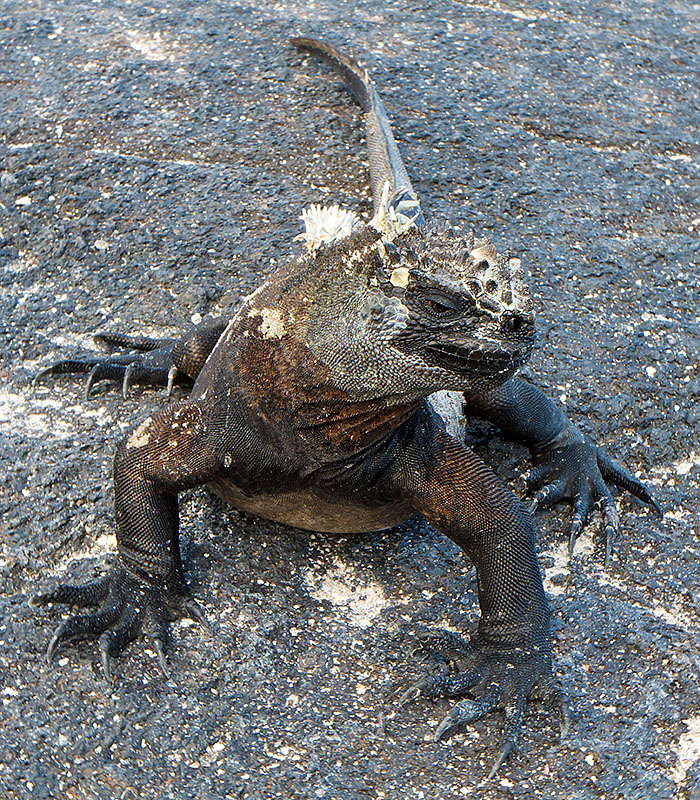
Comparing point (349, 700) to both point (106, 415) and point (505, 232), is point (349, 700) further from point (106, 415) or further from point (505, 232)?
point (505, 232)

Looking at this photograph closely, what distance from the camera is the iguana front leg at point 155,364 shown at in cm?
413

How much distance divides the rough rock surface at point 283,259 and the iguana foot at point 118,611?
0.06 m

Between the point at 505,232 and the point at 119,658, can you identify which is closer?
the point at 119,658

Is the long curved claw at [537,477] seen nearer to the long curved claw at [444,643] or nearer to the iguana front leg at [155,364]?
the long curved claw at [444,643]

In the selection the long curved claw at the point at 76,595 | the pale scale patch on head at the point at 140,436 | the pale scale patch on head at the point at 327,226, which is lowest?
the long curved claw at the point at 76,595

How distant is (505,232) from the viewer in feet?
17.0

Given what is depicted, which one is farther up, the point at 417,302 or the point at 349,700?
the point at 417,302

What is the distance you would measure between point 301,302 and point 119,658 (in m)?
1.19

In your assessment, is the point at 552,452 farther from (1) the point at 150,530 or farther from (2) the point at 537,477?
(1) the point at 150,530

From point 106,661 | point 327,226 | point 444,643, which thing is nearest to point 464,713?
point 444,643

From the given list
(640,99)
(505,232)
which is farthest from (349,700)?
(640,99)

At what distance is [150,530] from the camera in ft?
11.2

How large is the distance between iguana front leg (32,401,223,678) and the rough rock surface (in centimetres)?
10

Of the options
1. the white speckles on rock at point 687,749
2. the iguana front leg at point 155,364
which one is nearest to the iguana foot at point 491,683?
the white speckles on rock at point 687,749
